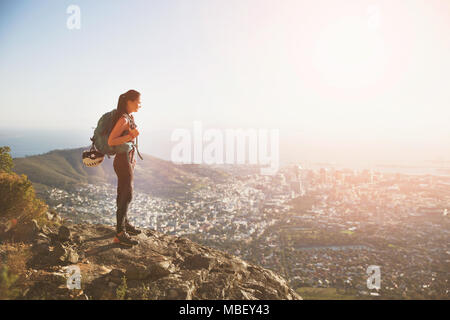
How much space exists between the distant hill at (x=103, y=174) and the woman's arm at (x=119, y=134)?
115 meters

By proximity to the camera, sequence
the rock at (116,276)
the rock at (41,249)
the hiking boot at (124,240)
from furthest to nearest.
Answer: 1. the hiking boot at (124,240)
2. the rock at (41,249)
3. the rock at (116,276)

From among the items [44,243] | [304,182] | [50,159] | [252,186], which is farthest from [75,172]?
[44,243]

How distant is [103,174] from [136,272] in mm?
171147

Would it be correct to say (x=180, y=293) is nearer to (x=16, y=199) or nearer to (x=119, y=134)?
(x=119, y=134)

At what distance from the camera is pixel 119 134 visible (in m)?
4.91

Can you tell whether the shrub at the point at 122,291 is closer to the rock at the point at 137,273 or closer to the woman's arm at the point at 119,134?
the rock at the point at 137,273

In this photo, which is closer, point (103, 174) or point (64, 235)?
point (64, 235)

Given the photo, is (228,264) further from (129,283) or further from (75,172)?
(75,172)

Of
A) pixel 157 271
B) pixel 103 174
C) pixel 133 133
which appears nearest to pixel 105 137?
pixel 133 133

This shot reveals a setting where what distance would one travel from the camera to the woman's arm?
15.8 feet

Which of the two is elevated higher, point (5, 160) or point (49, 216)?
point (5, 160)

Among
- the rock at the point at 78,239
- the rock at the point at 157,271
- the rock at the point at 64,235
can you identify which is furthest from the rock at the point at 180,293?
the rock at the point at 64,235

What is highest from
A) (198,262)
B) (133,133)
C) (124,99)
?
(124,99)

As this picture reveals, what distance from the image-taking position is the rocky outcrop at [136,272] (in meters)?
4.16
